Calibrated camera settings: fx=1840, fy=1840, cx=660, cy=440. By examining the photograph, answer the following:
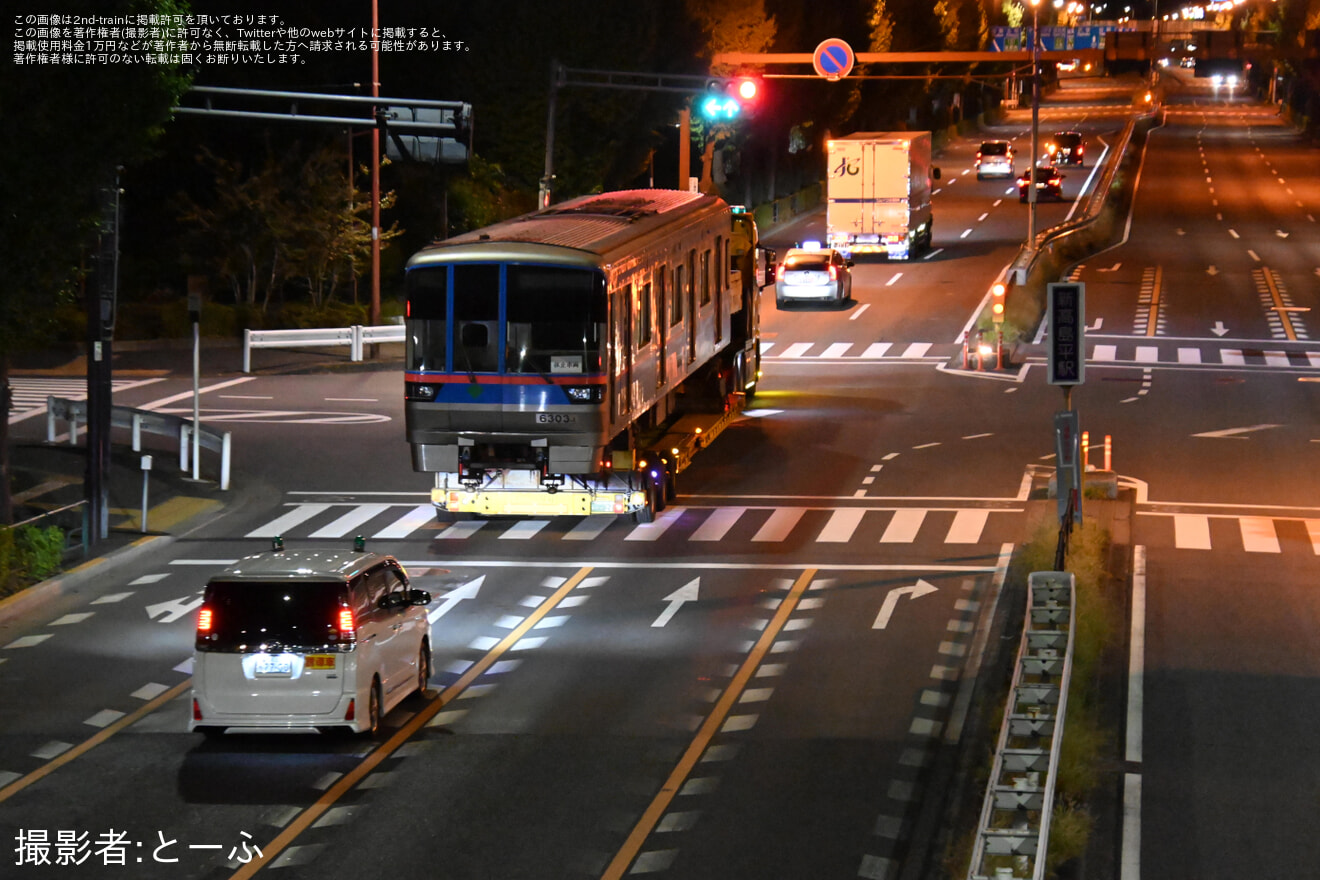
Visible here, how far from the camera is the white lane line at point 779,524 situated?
2514 cm

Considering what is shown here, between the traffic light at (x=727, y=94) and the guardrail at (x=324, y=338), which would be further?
the guardrail at (x=324, y=338)

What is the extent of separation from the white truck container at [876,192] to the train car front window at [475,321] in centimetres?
4003

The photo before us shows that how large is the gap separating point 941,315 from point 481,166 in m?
15.5

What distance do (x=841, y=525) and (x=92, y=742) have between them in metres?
12.7

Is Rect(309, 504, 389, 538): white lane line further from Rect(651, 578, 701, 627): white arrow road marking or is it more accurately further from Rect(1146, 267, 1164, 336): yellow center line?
Rect(1146, 267, 1164, 336): yellow center line

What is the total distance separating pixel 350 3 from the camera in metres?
58.6

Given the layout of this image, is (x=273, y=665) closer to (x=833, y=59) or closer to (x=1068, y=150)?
(x=833, y=59)

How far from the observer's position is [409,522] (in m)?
26.3

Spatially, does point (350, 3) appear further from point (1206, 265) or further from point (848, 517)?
point (848, 517)

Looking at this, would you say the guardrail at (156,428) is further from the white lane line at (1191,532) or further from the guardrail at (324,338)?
the white lane line at (1191,532)

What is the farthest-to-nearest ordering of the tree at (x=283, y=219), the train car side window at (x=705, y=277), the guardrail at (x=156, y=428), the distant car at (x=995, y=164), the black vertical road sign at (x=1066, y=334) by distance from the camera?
1. the distant car at (x=995, y=164)
2. the tree at (x=283, y=219)
3. the train car side window at (x=705, y=277)
4. the guardrail at (x=156, y=428)
5. the black vertical road sign at (x=1066, y=334)

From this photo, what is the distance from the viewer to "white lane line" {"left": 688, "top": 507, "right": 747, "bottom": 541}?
25141 millimetres

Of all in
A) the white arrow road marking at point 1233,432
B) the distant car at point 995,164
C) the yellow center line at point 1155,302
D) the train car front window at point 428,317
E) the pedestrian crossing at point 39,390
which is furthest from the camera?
the distant car at point 995,164

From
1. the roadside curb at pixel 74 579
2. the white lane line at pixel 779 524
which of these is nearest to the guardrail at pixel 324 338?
the roadside curb at pixel 74 579
